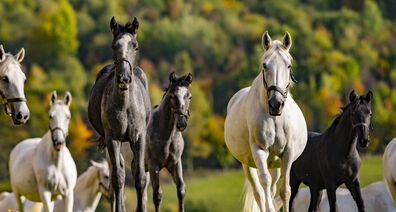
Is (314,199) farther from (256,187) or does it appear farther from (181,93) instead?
(181,93)

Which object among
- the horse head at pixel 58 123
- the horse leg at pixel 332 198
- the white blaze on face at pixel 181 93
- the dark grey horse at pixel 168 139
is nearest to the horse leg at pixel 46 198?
the horse head at pixel 58 123

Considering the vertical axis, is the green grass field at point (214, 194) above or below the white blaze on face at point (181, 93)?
below

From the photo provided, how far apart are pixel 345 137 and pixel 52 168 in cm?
418

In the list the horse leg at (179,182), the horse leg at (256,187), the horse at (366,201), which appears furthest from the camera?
the horse at (366,201)

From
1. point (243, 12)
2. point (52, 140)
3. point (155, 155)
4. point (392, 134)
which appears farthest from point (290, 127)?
point (243, 12)

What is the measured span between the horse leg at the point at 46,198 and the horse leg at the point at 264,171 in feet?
11.1

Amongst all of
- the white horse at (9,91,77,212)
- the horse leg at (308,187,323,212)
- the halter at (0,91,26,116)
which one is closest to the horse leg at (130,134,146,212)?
the halter at (0,91,26,116)

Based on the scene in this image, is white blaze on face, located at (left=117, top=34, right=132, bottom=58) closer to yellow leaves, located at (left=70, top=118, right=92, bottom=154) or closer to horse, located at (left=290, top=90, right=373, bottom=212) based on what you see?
horse, located at (left=290, top=90, right=373, bottom=212)

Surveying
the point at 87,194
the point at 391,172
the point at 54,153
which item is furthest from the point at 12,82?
the point at 87,194

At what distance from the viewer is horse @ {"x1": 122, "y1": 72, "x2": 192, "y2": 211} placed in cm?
1168

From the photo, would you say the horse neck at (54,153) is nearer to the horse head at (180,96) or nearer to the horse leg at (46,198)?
the horse leg at (46,198)

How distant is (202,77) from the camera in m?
107

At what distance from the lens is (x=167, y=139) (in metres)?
12.1

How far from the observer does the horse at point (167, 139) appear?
38.3ft
